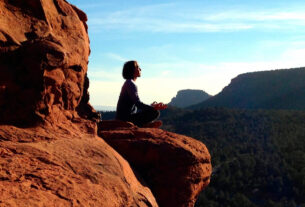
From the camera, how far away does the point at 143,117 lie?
7301 mm

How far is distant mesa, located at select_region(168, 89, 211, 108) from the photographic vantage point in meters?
140

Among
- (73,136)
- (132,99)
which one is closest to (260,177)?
(132,99)

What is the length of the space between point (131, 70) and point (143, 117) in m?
0.96

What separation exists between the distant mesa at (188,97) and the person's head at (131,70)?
131 metres

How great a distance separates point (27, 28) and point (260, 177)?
28.2 m

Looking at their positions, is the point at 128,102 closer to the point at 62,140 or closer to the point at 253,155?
the point at 62,140

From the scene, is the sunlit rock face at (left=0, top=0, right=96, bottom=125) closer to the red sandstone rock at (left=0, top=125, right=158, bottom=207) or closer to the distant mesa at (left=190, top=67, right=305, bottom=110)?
the red sandstone rock at (left=0, top=125, right=158, bottom=207)

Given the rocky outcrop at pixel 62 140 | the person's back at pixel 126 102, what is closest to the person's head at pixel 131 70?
the person's back at pixel 126 102

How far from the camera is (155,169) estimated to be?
18.9ft

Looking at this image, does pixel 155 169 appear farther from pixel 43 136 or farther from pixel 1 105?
pixel 1 105

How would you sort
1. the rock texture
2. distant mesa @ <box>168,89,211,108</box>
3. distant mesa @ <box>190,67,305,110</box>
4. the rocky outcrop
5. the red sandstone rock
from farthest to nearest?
distant mesa @ <box>168,89,211,108</box> < distant mesa @ <box>190,67,305,110</box> < the rock texture < the rocky outcrop < the red sandstone rock

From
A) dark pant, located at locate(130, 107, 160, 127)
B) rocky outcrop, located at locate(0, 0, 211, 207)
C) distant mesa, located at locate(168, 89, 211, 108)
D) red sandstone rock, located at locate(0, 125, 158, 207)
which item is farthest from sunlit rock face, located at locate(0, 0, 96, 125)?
distant mesa, located at locate(168, 89, 211, 108)

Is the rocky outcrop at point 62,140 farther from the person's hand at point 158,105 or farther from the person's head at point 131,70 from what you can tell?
the person's head at point 131,70

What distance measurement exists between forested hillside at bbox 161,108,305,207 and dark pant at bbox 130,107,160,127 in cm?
2046
